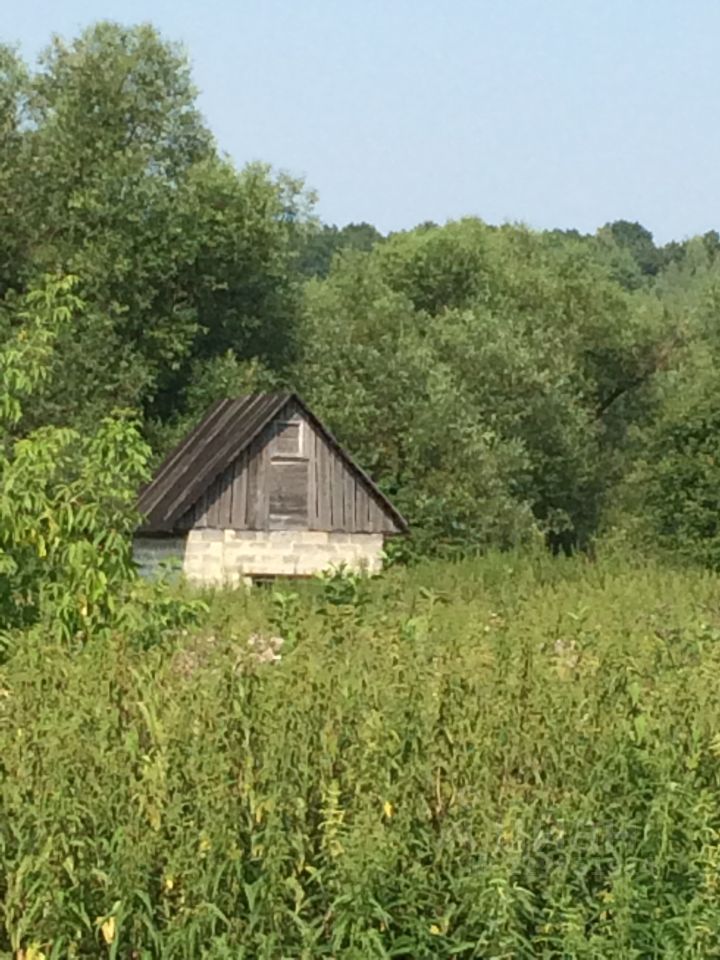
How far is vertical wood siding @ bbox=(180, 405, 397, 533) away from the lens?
3197cm

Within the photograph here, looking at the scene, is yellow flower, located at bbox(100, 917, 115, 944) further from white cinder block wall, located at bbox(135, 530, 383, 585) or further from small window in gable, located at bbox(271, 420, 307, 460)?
small window in gable, located at bbox(271, 420, 307, 460)

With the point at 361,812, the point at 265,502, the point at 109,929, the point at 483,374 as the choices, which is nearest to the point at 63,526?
the point at 361,812

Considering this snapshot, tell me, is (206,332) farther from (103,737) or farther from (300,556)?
(103,737)

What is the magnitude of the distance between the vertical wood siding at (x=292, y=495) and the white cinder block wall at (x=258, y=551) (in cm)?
17

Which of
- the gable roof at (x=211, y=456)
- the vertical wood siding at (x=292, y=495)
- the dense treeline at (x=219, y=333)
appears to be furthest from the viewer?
the dense treeline at (x=219, y=333)

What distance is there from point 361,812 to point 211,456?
27691mm

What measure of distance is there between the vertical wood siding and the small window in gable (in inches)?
3.2

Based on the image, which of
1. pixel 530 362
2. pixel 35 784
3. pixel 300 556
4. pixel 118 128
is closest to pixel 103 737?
pixel 35 784

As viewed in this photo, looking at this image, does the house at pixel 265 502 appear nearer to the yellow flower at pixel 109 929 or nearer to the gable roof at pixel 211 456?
the gable roof at pixel 211 456

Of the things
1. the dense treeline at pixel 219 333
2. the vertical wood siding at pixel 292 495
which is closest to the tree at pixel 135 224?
the dense treeline at pixel 219 333

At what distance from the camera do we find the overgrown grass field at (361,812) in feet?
15.5

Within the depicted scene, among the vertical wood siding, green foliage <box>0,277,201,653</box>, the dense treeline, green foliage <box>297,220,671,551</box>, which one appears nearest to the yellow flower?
green foliage <box>0,277,201,653</box>

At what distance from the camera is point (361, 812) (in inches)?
192

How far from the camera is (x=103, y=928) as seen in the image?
15.0 feet
